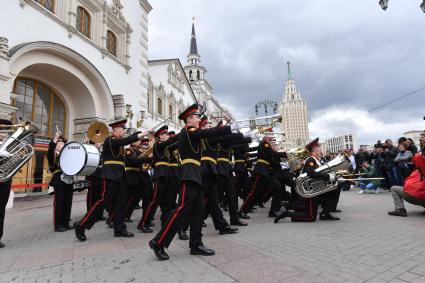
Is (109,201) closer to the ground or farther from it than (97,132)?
closer to the ground

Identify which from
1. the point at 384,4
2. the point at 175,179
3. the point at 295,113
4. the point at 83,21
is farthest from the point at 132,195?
the point at 295,113

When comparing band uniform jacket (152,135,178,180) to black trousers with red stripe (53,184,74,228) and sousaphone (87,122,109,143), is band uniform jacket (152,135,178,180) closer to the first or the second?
black trousers with red stripe (53,184,74,228)

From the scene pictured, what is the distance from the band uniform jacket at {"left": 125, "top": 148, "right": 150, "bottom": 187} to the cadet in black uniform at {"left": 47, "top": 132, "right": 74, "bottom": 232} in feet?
3.68

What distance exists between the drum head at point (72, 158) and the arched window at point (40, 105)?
8065 millimetres

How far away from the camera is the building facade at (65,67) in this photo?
1052cm

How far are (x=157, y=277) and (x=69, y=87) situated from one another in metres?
13.8

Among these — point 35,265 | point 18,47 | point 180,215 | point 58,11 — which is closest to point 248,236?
point 180,215

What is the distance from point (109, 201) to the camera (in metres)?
4.92

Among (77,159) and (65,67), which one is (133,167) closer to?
(77,159)

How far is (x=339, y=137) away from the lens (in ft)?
121

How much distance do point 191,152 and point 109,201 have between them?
196 cm

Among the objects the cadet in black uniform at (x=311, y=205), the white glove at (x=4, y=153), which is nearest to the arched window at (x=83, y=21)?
the white glove at (x=4, y=153)

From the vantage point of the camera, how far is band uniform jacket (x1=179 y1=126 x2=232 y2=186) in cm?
377

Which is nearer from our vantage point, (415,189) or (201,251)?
(201,251)
